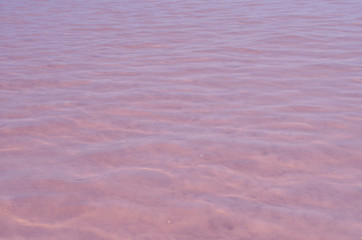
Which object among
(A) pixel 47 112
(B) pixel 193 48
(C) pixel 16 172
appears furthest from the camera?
(B) pixel 193 48

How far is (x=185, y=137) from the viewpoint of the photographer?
3041mm

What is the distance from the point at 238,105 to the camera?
361 centimetres

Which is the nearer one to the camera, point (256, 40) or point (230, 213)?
point (230, 213)

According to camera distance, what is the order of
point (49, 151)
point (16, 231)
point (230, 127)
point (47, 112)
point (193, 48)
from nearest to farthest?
point (16, 231), point (49, 151), point (230, 127), point (47, 112), point (193, 48)

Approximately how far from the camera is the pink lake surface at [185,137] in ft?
7.07

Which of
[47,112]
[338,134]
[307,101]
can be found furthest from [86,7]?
[338,134]

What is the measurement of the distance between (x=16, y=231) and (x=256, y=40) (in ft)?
14.6

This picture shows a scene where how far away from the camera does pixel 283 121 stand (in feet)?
10.7

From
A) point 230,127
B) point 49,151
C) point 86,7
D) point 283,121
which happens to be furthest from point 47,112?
point 86,7

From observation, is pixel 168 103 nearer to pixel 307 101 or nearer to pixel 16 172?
pixel 307 101

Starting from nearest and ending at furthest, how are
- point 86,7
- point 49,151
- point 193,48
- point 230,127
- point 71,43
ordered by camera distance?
point 49,151, point 230,127, point 193,48, point 71,43, point 86,7

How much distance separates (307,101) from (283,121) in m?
0.50

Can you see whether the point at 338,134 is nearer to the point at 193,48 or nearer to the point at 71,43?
the point at 193,48

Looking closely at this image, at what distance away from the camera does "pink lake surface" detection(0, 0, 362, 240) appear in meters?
2.15
